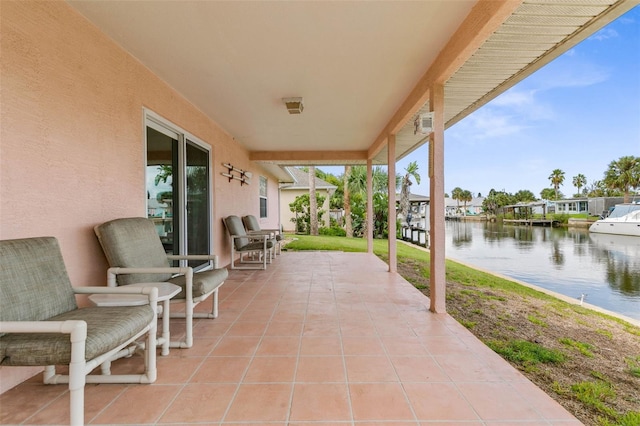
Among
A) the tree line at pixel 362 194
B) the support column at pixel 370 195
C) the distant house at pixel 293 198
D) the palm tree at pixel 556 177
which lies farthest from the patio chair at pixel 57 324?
the palm tree at pixel 556 177

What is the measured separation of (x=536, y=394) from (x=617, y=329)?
3.06 m

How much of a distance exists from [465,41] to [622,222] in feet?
81.9

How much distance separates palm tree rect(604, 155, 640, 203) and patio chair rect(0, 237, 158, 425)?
109 ft

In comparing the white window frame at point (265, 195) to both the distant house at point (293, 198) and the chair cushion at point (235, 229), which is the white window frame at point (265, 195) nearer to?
the chair cushion at point (235, 229)

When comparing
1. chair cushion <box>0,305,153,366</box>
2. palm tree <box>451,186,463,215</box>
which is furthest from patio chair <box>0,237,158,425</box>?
palm tree <box>451,186,463,215</box>

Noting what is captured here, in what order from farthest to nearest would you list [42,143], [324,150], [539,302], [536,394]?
[324,150], [539,302], [42,143], [536,394]

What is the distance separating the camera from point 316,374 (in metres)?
2.05

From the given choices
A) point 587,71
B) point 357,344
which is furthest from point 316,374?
point 587,71

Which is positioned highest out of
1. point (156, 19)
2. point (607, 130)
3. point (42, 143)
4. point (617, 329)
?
point (607, 130)

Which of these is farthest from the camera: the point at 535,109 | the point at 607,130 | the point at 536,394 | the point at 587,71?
the point at 535,109

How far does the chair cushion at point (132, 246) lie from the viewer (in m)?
2.43

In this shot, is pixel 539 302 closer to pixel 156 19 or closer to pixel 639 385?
pixel 639 385

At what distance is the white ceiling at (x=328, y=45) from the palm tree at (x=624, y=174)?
30.2 metres

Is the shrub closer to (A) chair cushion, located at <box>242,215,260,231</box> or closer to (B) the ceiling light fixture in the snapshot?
(A) chair cushion, located at <box>242,215,260,231</box>
